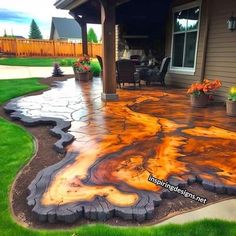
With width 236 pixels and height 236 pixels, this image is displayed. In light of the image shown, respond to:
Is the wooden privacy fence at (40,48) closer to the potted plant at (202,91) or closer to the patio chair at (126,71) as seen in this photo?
the patio chair at (126,71)

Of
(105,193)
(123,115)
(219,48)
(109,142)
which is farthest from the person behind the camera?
(219,48)

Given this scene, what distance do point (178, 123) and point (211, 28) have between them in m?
3.31

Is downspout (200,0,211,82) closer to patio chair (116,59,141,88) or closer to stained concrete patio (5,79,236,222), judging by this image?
stained concrete patio (5,79,236,222)

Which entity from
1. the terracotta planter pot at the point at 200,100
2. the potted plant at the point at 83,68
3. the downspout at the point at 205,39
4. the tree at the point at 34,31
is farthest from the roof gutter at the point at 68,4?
the tree at the point at 34,31

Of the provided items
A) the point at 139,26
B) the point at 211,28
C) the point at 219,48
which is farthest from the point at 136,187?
the point at 139,26

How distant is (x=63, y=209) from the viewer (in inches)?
77.0

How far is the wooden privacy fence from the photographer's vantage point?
2047 cm

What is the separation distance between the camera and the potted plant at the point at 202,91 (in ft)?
16.8

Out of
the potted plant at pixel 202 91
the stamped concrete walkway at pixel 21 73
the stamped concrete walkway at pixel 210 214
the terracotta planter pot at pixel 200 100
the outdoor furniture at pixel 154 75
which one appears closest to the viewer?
the stamped concrete walkway at pixel 210 214

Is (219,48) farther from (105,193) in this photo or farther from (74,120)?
(105,193)

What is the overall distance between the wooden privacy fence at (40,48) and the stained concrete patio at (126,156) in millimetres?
17121

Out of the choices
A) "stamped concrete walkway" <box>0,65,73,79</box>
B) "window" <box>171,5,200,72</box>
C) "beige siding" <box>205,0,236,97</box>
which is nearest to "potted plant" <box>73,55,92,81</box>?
"stamped concrete walkway" <box>0,65,73,79</box>

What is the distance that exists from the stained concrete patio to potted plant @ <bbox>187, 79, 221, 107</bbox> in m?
0.16

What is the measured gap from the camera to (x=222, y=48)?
19.4 ft
